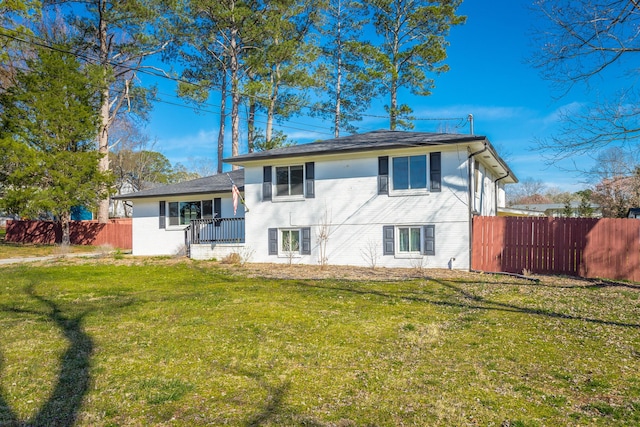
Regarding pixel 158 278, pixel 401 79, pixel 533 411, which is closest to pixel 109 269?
pixel 158 278

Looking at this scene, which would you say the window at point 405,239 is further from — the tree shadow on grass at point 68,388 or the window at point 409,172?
the tree shadow on grass at point 68,388

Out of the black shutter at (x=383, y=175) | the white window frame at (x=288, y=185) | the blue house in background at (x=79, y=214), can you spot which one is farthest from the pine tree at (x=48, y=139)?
the black shutter at (x=383, y=175)

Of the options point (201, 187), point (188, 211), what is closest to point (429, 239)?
point (201, 187)

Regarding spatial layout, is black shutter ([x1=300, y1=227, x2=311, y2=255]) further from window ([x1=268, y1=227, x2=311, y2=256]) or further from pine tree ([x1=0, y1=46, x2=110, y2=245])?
pine tree ([x1=0, y1=46, x2=110, y2=245])

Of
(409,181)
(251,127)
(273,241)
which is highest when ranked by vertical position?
(251,127)

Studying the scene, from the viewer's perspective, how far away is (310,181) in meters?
14.9

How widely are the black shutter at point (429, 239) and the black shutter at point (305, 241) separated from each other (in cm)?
404

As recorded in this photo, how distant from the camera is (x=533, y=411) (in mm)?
3275

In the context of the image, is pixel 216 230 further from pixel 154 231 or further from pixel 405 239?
pixel 405 239

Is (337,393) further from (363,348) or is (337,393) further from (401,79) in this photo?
(401,79)

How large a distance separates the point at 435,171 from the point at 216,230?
→ 30.0ft

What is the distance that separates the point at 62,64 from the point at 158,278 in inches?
668

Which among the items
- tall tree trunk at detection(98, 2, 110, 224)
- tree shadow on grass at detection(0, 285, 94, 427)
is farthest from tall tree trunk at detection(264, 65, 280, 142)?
tree shadow on grass at detection(0, 285, 94, 427)

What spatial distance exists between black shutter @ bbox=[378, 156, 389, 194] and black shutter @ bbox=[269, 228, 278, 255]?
421 cm
